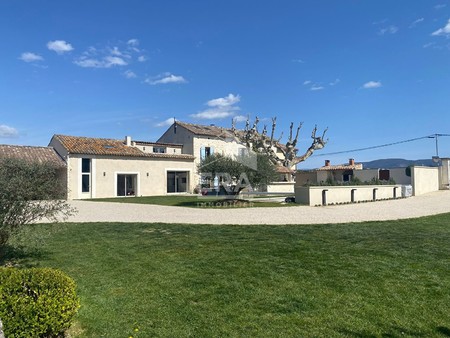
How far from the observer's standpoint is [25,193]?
5777mm

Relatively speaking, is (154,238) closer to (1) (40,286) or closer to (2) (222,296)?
(2) (222,296)

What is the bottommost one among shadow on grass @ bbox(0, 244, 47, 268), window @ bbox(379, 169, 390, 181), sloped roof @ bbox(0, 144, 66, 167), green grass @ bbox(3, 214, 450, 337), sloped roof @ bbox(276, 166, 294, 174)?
green grass @ bbox(3, 214, 450, 337)

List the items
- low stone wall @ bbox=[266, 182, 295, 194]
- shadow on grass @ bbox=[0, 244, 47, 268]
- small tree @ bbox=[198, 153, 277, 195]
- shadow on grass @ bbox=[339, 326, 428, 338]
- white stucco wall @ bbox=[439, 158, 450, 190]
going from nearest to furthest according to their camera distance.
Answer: shadow on grass @ bbox=[339, 326, 428, 338] < shadow on grass @ bbox=[0, 244, 47, 268] < small tree @ bbox=[198, 153, 277, 195] < low stone wall @ bbox=[266, 182, 295, 194] < white stucco wall @ bbox=[439, 158, 450, 190]

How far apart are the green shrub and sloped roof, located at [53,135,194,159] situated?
2691 cm

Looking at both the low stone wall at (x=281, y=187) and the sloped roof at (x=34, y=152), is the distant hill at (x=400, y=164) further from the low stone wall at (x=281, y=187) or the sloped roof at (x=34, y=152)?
the sloped roof at (x=34, y=152)

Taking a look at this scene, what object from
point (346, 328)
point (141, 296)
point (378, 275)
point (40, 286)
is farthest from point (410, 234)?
point (40, 286)

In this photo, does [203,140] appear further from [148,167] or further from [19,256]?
[19,256]

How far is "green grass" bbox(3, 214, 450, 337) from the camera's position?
388 cm

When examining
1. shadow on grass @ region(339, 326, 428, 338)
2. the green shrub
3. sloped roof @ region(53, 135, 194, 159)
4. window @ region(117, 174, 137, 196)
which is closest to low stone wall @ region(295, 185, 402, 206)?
shadow on grass @ region(339, 326, 428, 338)

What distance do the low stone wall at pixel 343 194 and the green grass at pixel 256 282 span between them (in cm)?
1012

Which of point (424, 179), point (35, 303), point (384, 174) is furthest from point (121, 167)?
point (35, 303)

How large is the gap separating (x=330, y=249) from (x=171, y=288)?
401 centimetres

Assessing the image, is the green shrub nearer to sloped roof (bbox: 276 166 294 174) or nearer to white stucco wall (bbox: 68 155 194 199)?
white stucco wall (bbox: 68 155 194 199)

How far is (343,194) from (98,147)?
21646mm
